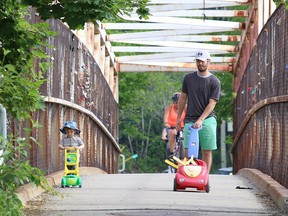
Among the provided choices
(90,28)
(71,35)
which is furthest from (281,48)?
(90,28)

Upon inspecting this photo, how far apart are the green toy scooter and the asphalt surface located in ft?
0.31

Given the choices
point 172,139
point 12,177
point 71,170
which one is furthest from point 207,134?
point 172,139

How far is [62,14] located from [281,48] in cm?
681

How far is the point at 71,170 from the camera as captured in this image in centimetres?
1380

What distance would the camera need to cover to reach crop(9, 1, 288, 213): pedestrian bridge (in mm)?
14539

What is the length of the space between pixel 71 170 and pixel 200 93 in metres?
2.10

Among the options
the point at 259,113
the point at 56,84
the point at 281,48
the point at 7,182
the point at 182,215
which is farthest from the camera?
the point at 259,113

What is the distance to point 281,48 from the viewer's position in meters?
14.6

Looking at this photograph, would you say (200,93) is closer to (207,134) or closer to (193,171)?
(207,134)

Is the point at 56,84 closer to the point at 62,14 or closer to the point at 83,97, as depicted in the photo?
the point at 83,97

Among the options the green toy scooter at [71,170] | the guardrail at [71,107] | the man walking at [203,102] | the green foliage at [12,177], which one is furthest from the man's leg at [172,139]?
the green foliage at [12,177]

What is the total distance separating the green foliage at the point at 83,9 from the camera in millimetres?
8023

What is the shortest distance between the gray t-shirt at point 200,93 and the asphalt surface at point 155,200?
912mm

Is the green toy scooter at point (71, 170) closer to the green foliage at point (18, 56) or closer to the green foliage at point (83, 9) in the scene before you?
the green foliage at point (18, 56)
